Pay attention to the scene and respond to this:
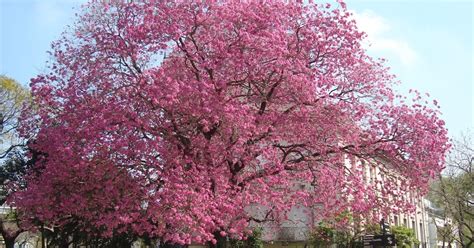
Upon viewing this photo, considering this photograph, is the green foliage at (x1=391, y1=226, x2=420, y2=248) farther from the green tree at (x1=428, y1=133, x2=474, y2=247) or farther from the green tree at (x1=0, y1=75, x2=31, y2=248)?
the green tree at (x1=0, y1=75, x2=31, y2=248)

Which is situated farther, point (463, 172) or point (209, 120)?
point (463, 172)

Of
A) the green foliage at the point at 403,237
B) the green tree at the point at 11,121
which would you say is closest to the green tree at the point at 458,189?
the green foliage at the point at 403,237

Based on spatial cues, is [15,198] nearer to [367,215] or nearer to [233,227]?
[233,227]

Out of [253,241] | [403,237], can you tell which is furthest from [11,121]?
[403,237]

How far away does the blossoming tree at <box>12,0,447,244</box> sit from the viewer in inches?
537

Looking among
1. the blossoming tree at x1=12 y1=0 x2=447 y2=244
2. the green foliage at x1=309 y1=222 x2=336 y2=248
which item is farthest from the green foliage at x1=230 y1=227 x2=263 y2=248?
the blossoming tree at x1=12 y1=0 x2=447 y2=244

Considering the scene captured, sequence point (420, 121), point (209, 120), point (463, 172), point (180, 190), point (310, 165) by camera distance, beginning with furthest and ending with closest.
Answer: point (463, 172) → point (310, 165) → point (420, 121) → point (209, 120) → point (180, 190)

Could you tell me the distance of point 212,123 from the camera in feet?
46.4

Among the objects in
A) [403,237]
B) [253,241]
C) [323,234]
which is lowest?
[253,241]

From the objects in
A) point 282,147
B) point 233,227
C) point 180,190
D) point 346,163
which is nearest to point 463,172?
point 346,163

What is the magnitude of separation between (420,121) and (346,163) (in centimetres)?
276

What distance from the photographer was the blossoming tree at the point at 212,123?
1363 centimetres

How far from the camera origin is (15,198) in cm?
1482

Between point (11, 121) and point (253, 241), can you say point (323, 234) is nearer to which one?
point (253, 241)
